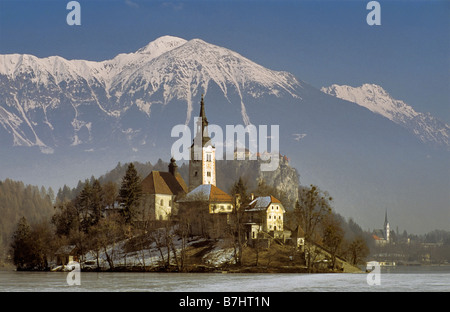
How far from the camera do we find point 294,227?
112 metres

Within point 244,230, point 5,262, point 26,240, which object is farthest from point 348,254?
point 5,262

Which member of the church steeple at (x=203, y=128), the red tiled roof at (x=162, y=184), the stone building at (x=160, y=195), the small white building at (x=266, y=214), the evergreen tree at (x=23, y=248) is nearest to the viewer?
the small white building at (x=266, y=214)

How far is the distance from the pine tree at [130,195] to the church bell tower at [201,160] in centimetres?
1555

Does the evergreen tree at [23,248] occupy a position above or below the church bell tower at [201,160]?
below

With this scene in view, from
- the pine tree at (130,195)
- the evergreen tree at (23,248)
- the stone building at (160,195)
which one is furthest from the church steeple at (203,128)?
the evergreen tree at (23,248)

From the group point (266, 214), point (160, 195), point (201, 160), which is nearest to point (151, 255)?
point (266, 214)

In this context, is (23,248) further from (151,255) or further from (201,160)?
(201,160)

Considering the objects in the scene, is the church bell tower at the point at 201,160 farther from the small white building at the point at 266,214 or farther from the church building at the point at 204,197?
the small white building at the point at 266,214

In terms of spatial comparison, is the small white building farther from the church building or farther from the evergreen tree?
the evergreen tree

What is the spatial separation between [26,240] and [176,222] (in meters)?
23.4

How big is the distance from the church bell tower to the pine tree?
51.0ft

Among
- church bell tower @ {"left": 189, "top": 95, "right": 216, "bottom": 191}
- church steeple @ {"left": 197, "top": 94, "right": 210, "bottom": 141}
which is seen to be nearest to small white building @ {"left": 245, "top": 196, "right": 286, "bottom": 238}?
church bell tower @ {"left": 189, "top": 95, "right": 216, "bottom": 191}

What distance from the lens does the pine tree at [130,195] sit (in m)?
115
